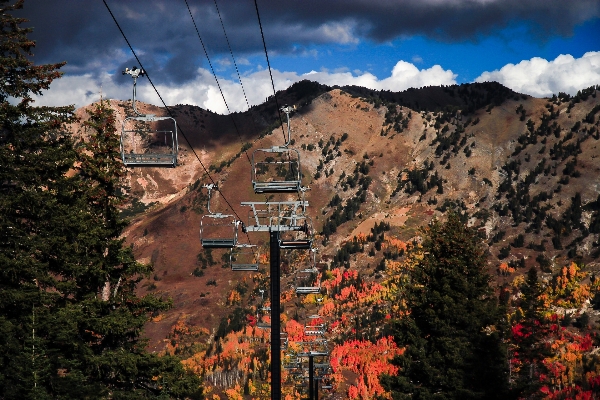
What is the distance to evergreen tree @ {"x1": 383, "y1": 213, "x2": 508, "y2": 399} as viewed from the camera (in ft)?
112

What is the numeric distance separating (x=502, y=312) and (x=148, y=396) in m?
19.5

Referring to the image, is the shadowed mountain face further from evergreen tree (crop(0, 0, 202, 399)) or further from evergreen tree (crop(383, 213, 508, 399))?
evergreen tree (crop(0, 0, 202, 399))

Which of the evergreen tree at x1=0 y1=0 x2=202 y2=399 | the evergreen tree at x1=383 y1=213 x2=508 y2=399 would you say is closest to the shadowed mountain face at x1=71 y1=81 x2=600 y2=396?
the evergreen tree at x1=383 y1=213 x2=508 y2=399

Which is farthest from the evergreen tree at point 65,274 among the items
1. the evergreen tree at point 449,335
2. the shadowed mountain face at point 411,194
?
the shadowed mountain face at point 411,194

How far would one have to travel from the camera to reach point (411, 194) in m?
154

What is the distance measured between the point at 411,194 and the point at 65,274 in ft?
423

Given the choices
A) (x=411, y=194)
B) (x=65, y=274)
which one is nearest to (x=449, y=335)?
(x=65, y=274)

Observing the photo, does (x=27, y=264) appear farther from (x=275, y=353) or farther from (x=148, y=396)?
(x=275, y=353)

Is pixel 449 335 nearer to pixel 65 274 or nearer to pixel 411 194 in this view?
pixel 65 274

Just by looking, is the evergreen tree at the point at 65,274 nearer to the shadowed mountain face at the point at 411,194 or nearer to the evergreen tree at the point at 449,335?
the evergreen tree at the point at 449,335

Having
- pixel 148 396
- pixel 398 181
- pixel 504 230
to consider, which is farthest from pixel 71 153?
pixel 398 181

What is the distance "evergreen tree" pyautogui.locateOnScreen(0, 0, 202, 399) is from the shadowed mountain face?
75.4 meters

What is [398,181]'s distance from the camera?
164 metres

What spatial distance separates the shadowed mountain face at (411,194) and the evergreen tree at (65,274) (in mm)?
75447
